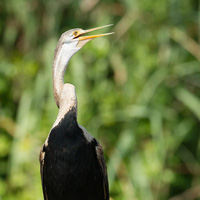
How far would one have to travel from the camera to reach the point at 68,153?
78.1 inches

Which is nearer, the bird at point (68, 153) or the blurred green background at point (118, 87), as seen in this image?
the bird at point (68, 153)

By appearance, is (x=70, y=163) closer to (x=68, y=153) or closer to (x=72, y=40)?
(x=68, y=153)

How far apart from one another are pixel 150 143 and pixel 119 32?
1.14 m

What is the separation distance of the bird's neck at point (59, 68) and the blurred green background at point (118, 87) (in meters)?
1.74

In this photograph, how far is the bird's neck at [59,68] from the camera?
2049mm

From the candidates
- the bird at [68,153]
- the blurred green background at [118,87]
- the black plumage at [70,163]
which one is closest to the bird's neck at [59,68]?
the bird at [68,153]

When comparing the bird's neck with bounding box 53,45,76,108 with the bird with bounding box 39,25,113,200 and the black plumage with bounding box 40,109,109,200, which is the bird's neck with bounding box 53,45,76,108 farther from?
the black plumage with bounding box 40,109,109,200

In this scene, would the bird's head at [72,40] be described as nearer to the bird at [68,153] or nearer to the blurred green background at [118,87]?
the bird at [68,153]

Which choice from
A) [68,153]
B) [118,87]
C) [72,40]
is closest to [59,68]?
[72,40]

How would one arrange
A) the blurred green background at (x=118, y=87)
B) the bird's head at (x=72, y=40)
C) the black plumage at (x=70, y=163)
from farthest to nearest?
Answer: the blurred green background at (x=118, y=87) < the bird's head at (x=72, y=40) < the black plumage at (x=70, y=163)

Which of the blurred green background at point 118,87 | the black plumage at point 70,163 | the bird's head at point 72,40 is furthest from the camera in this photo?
the blurred green background at point 118,87

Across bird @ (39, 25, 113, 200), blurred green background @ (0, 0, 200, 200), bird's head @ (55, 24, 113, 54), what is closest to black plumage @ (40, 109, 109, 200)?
bird @ (39, 25, 113, 200)

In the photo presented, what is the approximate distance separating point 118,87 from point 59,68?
223cm

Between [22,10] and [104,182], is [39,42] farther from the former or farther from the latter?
[104,182]
